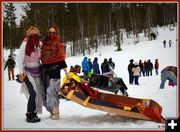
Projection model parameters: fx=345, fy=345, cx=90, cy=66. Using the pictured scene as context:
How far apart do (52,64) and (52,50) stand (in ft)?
0.76

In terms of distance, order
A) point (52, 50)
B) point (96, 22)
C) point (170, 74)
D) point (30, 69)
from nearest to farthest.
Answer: point (52, 50) < point (30, 69) < point (170, 74) < point (96, 22)

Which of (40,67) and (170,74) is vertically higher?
(40,67)

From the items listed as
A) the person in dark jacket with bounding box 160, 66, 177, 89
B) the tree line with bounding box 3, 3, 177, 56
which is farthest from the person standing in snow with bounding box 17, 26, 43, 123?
the tree line with bounding box 3, 3, 177, 56

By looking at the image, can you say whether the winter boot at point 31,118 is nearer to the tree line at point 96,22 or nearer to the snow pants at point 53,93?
the snow pants at point 53,93

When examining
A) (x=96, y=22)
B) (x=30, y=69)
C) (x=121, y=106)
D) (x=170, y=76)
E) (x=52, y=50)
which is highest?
(x=96, y=22)

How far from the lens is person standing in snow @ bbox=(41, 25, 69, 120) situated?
5582 mm

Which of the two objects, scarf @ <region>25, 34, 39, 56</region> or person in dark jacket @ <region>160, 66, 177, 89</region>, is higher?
scarf @ <region>25, 34, 39, 56</region>

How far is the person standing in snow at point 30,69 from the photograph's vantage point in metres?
5.63

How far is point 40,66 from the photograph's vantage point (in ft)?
19.1

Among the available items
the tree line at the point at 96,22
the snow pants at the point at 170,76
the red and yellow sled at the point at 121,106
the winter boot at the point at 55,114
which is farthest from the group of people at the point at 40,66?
the tree line at the point at 96,22

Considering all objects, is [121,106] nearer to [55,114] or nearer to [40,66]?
[55,114]

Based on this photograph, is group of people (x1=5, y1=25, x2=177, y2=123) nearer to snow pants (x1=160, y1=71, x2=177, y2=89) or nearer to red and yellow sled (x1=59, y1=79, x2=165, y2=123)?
red and yellow sled (x1=59, y1=79, x2=165, y2=123)

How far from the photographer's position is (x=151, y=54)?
23.6 m

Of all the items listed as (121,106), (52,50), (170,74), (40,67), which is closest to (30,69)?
(40,67)
